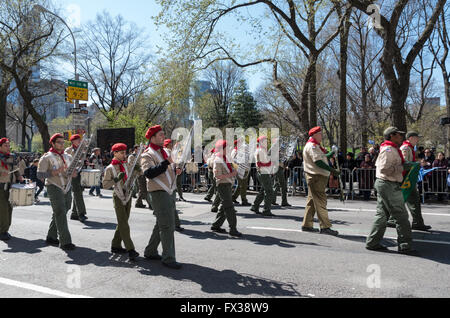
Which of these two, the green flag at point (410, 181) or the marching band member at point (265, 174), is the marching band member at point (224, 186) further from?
the green flag at point (410, 181)

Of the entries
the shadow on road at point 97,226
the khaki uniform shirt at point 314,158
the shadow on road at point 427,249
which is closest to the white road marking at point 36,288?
the shadow on road at point 97,226

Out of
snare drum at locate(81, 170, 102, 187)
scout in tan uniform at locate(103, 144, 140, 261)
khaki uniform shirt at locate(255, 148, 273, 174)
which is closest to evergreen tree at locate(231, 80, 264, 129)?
snare drum at locate(81, 170, 102, 187)

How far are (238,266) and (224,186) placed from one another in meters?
2.40

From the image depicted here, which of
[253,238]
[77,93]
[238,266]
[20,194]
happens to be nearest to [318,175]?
[253,238]

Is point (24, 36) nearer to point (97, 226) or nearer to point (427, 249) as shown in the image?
point (97, 226)

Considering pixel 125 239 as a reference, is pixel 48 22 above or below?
above

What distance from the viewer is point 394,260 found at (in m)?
5.86

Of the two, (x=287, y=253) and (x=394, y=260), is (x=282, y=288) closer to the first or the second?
(x=287, y=253)

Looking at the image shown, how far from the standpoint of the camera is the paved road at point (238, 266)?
469cm

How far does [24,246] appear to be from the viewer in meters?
7.07

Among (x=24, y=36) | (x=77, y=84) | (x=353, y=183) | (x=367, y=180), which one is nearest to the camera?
(x=367, y=180)

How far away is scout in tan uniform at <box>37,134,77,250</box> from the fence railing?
9337mm

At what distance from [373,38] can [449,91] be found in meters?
6.98
